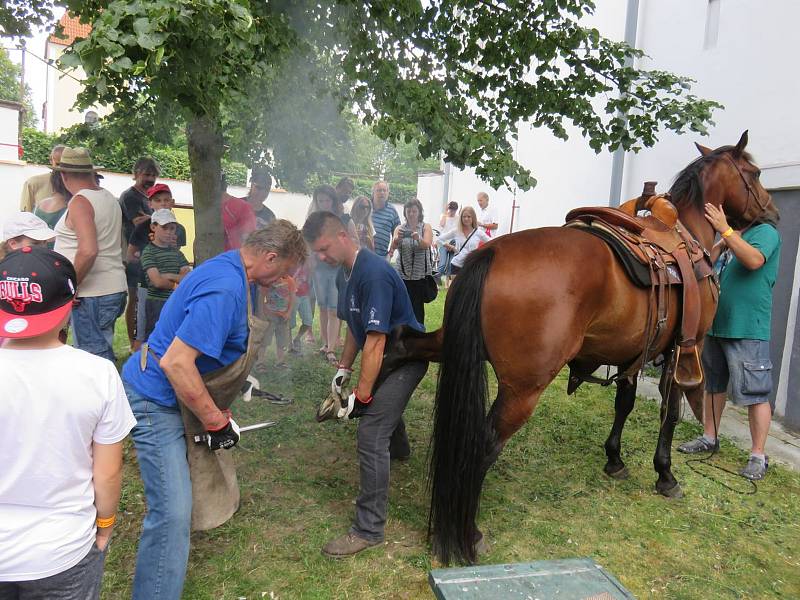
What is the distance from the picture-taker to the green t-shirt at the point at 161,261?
457 centimetres

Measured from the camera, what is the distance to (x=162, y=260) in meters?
4.57

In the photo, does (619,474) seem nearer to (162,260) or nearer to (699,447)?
(699,447)

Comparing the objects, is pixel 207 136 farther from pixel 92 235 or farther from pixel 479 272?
pixel 479 272

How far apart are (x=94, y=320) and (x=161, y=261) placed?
2.49 ft

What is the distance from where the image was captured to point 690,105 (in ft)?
13.7

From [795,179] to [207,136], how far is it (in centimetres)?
537

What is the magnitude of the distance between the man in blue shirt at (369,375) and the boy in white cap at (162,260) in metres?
2.23

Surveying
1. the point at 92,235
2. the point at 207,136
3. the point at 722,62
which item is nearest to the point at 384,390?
the point at 92,235

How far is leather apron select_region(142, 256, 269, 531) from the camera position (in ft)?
7.43

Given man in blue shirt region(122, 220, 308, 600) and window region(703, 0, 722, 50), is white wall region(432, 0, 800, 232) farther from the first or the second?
man in blue shirt region(122, 220, 308, 600)

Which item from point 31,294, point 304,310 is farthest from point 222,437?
point 304,310

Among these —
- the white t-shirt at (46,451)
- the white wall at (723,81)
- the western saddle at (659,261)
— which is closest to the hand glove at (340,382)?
the western saddle at (659,261)

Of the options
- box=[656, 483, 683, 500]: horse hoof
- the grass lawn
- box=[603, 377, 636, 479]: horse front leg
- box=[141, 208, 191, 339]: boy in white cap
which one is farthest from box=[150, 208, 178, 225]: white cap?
box=[656, 483, 683, 500]: horse hoof

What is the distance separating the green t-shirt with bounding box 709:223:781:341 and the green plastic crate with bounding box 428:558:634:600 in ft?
10.0
